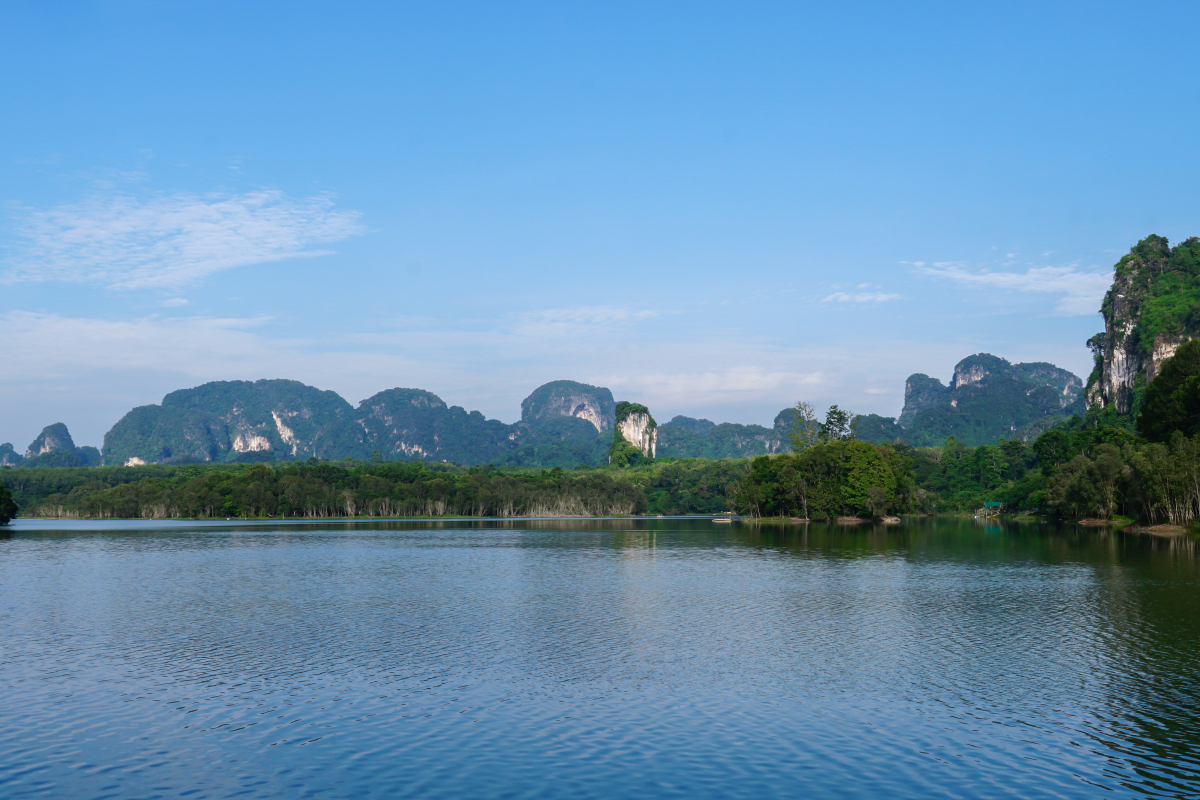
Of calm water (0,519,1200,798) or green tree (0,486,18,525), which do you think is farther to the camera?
green tree (0,486,18,525)

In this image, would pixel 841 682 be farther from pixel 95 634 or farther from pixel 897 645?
pixel 95 634

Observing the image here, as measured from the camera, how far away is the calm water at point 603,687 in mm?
18438

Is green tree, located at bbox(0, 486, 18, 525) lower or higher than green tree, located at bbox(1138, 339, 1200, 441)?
lower

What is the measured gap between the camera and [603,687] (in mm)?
26562

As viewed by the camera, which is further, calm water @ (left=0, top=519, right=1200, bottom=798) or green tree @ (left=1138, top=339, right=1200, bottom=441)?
green tree @ (left=1138, top=339, right=1200, bottom=441)

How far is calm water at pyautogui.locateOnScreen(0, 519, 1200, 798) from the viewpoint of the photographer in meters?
18.4

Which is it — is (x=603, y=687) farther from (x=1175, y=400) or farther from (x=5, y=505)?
(x=5, y=505)

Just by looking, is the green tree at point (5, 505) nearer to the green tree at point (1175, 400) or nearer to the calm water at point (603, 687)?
the calm water at point (603, 687)

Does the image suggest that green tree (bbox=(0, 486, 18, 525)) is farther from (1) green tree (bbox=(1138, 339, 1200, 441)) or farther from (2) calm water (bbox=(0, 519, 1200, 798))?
(1) green tree (bbox=(1138, 339, 1200, 441))

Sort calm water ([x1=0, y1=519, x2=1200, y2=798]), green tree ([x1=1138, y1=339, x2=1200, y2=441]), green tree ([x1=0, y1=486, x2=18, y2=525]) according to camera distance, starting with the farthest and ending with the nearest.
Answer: green tree ([x1=0, y1=486, x2=18, y2=525]) → green tree ([x1=1138, y1=339, x2=1200, y2=441]) → calm water ([x1=0, y1=519, x2=1200, y2=798])

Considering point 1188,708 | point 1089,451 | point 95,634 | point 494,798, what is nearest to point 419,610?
point 95,634

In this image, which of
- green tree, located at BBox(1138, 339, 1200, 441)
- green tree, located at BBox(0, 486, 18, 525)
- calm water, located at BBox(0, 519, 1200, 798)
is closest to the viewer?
calm water, located at BBox(0, 519, 1200, 798)

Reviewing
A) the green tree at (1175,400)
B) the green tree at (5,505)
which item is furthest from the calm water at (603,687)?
the green tree at (5,505)

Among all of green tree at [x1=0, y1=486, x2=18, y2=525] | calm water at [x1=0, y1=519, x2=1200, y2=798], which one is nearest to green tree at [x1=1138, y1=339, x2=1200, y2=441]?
calm water at [x1=0, y1=519, x2=1200, y2=798]
